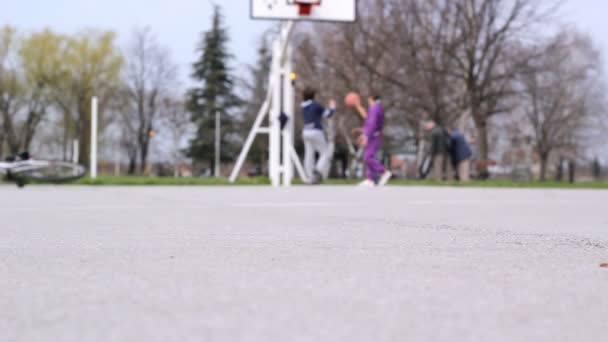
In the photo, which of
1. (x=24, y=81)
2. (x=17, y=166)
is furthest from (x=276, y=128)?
(x=24, y=81)

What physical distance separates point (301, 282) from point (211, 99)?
50393 mm

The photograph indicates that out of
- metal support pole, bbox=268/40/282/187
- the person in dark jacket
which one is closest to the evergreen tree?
the person in dark jacket

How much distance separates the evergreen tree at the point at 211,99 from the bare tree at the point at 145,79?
329 centimetres

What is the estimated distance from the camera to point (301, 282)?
2.50 m

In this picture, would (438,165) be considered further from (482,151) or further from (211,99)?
(211,99)

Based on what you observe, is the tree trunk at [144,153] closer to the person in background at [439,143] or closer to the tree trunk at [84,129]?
the tree trunk at [84,129]

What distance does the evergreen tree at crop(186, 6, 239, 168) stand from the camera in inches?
2042

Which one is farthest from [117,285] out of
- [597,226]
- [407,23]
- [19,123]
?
[19,123]

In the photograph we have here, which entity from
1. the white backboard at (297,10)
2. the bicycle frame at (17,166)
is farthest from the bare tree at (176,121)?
the bicycle frame at (17,166)

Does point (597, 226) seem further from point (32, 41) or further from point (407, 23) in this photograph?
point (32, 41)

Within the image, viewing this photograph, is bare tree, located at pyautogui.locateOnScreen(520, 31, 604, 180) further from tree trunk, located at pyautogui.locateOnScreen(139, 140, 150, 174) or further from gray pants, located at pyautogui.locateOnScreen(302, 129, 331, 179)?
tree trunk, located at pyautogui.locateOnScreen(139, 140, 150, 174)

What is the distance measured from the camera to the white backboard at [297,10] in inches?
598

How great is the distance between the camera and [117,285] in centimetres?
246

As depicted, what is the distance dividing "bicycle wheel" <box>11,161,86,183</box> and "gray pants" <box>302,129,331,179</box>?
4.70 meters
